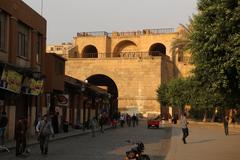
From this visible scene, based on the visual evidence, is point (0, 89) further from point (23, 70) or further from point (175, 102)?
point (175, 102)

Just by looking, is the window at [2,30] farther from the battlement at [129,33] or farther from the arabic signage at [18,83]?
the battlement at [129,33]

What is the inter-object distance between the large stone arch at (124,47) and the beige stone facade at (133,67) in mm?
462

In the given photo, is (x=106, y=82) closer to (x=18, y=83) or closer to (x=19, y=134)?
(x=18, y=83)

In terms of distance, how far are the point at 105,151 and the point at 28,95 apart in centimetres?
1214

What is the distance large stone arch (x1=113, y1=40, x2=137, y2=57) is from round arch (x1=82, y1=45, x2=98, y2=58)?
152 inches

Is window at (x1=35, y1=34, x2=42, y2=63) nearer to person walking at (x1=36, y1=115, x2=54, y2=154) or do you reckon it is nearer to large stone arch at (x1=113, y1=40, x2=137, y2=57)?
person walking at (x1=36, y1=115, x2=54, y2=154)

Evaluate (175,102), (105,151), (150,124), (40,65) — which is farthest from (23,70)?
(175,102)

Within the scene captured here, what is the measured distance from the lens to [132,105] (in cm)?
8738

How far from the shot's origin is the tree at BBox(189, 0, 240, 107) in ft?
54.3

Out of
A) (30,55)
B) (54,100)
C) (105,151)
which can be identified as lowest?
(105,151)

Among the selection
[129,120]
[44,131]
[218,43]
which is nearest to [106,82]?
[129,120]

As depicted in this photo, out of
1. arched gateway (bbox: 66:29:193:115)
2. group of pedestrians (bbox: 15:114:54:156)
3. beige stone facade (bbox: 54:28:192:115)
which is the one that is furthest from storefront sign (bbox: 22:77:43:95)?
beige stone facade (bbox: 54:28:192:115)

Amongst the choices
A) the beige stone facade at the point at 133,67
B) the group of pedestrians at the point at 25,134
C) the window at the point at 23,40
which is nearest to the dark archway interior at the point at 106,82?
the beige stone facade at the point at 133,67

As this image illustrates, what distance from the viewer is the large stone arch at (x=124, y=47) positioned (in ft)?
347
